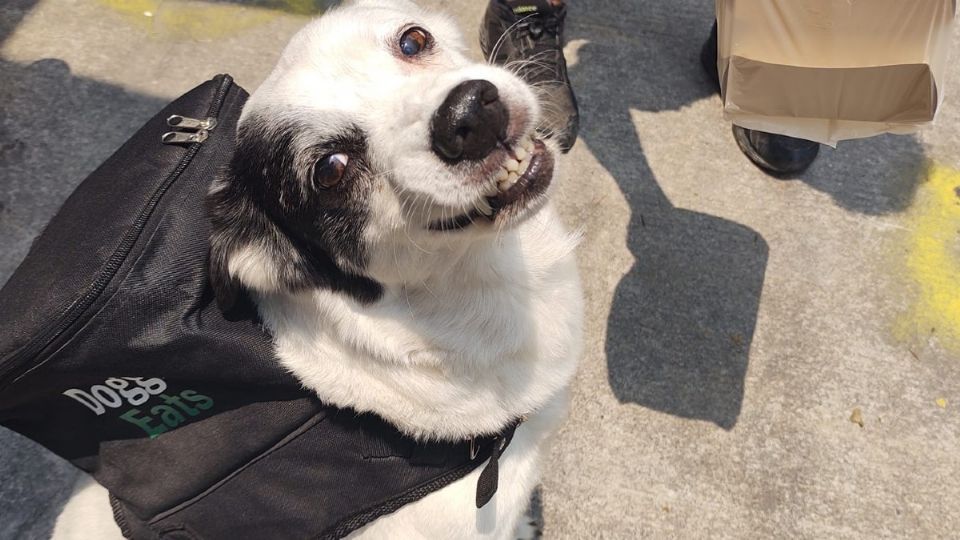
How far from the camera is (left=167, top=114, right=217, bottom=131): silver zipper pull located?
1.55m

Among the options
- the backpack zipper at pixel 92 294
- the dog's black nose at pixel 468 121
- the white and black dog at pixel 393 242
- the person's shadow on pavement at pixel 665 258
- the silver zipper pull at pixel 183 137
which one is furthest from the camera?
the person's shadow on pavement at pixel 665 258

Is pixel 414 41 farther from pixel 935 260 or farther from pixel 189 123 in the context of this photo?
pixel 935 260

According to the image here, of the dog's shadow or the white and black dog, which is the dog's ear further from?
the dog's shadow

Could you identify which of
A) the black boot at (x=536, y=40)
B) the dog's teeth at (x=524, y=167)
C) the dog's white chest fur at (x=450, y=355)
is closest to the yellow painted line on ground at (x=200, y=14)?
the black boot at (x=536, y=40)

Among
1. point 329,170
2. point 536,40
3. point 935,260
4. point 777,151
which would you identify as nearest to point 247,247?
point 329,170

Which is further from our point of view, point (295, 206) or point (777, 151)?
point (777, 151)

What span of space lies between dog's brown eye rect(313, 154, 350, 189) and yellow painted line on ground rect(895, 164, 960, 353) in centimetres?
242

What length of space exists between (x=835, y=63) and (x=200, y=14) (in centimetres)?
334

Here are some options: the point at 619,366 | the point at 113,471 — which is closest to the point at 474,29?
the point at 619,366

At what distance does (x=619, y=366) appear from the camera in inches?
103

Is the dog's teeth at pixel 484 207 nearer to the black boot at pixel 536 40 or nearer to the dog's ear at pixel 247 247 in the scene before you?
the dog's ear at pixel 247 247

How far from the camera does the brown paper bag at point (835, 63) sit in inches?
80.7

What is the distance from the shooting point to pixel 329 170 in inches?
60.1

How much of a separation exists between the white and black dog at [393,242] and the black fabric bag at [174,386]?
74 millimetres
